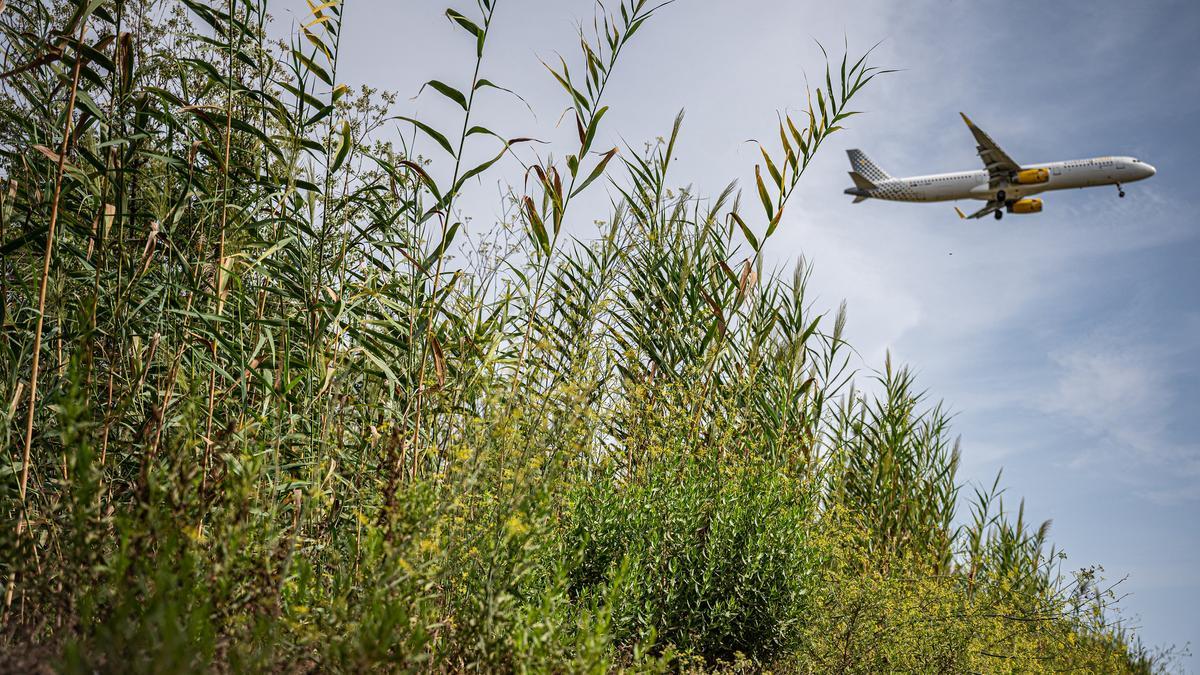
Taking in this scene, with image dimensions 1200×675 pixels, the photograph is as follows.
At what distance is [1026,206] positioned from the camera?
80.0 feet

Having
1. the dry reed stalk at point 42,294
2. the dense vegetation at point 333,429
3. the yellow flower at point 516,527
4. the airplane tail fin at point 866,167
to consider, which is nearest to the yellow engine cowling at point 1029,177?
the airplane tail fin at point 866,167

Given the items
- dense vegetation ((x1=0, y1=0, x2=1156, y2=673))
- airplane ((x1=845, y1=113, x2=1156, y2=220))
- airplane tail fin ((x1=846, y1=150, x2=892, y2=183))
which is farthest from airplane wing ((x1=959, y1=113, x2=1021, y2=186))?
dense vegetation ((x1=0, y1=0, x2=1156, y2=673))

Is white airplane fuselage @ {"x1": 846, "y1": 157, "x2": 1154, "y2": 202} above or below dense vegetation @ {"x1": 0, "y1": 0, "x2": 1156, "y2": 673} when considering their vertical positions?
above

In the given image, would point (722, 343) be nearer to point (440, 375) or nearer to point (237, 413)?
point (440, 375)

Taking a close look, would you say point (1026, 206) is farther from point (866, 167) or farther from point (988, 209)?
point (866, 167)

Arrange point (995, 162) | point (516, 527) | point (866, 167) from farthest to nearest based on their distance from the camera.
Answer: point (866, 167) → point (995, 162) → point (516, 527)

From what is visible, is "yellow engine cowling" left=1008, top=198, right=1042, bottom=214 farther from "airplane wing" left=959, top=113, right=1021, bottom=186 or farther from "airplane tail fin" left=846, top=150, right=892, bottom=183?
"airplane tail fin" left=846, top=150, right=892, bottom=183

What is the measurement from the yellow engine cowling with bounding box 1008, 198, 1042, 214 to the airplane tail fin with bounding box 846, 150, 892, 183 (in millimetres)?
4016

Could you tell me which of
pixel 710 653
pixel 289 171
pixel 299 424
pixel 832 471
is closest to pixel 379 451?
pixel 299 424

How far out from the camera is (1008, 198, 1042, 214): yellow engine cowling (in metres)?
24.3

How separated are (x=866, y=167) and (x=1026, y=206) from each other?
16.9 feet

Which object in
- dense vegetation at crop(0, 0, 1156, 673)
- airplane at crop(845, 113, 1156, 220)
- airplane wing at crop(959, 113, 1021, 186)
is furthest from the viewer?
airplane at crop(845, 113, 1156, 220)

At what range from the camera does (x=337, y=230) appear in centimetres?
282

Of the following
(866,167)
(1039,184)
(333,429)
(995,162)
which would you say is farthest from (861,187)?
(333,429)
